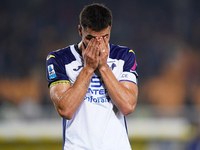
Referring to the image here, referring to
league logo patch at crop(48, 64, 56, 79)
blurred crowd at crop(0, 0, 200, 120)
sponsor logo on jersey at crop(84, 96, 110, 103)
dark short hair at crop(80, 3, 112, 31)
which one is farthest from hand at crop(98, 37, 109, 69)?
blurred crowd at crop(0, 0, 200, 120)

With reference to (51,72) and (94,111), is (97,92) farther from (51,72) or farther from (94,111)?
(51,72)

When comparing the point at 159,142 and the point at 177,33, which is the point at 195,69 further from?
the point at 159,142

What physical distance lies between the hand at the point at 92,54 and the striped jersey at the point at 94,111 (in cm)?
13

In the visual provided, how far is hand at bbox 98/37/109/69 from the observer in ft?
8.09

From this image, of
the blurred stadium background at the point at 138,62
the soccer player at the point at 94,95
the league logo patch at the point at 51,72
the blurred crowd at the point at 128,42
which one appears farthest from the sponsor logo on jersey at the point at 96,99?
the blurred crowd at the point at 128,42

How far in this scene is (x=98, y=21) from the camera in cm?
248

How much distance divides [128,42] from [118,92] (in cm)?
710

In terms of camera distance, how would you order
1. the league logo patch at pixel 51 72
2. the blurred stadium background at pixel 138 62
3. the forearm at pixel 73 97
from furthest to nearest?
the blurred stadium background at pixel 138 62 < the league logo patch at pixel 51 72 < the forearm at pixel 73 97

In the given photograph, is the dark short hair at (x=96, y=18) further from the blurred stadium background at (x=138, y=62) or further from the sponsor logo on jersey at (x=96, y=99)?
the blurred stadium background at (x=138, y=62)

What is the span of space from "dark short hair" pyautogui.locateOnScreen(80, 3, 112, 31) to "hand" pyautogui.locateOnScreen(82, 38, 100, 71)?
0.37 ft

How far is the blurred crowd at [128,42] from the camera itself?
839cm

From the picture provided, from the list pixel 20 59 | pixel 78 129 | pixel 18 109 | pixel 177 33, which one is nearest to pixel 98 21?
pixel 78 129

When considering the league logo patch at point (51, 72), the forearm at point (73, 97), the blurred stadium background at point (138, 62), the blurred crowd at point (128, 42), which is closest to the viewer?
the forearm at point (73, 97)

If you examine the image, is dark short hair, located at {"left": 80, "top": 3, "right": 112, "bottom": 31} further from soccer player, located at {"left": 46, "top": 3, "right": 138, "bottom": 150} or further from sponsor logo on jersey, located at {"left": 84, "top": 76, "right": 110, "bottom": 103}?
sponsor logo on jersey, located at {"left": 84, "top": 76, "right": 110, "bottom": 103}
